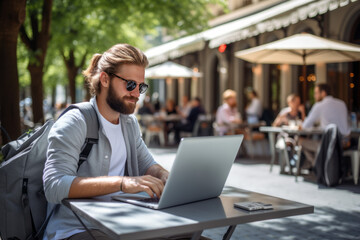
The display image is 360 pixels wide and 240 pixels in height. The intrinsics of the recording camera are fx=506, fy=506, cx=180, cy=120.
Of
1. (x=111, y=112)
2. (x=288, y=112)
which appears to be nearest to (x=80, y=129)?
(x=111, y=112)

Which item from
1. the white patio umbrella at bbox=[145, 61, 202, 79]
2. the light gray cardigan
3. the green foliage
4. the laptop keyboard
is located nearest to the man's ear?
the light gray cardigan

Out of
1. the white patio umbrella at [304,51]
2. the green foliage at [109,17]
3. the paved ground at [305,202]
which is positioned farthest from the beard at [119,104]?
the white patio umbrella at [304,51]

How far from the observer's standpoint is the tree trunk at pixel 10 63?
5.99 meters

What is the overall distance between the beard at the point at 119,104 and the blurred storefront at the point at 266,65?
8.73 metres

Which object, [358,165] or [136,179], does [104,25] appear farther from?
[136,179]

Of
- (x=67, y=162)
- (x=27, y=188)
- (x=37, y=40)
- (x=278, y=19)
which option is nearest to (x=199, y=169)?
(x=67, y=162)

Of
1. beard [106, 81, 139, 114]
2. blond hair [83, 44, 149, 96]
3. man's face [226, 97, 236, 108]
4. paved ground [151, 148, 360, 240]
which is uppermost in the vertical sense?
blond hair [83, 44, 149, 96]

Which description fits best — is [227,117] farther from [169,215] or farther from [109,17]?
[169,215]

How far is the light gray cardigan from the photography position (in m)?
2.31

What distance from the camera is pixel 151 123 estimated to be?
1703cm

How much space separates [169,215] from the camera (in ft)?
6.60

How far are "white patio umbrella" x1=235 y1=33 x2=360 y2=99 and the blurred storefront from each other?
3.44ft

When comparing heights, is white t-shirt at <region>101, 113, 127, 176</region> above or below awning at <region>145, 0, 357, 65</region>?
below

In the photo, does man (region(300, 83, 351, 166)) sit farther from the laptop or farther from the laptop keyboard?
the laptop keyboard
